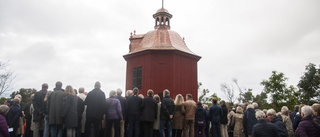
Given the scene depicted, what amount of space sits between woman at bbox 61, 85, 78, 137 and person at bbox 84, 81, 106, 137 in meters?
0.36

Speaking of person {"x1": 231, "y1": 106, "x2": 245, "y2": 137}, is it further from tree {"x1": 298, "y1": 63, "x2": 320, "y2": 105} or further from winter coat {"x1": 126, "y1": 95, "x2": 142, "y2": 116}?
tree {"x1": 298, "y1": 63, "x2": 320, "y2": 105}

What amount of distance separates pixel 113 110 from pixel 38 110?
8.12 ft

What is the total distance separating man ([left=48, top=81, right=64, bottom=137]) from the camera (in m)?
7.39

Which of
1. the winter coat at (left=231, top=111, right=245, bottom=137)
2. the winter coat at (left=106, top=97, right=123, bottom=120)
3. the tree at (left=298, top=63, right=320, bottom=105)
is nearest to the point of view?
the winter coat at (left=106, top=97, right=123, bottom=120)

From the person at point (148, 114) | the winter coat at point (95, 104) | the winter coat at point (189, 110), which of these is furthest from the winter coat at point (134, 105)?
the winter coat at point (189, 110)

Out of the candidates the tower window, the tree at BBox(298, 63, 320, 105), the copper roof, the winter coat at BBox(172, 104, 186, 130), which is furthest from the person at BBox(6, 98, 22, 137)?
the tree at BBox(298, 63, 320, 105)

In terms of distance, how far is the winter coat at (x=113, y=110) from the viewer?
26.3 ft

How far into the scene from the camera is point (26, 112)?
30.4ft

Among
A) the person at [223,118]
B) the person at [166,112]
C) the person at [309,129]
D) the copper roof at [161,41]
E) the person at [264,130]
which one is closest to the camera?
the person at [309,129]

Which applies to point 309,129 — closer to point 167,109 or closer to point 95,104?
point 167,109

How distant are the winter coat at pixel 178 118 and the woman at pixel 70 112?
3.62m

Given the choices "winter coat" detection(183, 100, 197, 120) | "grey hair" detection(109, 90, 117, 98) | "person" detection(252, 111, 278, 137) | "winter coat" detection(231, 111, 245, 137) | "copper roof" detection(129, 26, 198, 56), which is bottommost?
"winter coat" detection(231, 111, 245, 137)

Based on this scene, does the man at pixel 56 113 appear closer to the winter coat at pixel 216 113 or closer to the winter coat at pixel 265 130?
the winter coat at pixel 265 130

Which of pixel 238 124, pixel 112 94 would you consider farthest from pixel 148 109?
pixel 238 124
